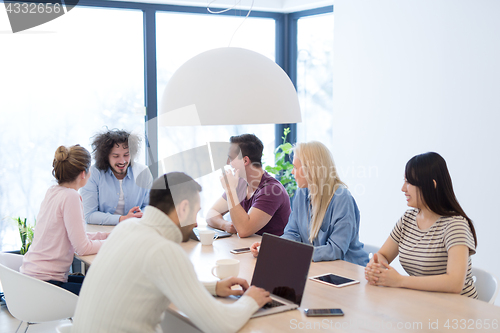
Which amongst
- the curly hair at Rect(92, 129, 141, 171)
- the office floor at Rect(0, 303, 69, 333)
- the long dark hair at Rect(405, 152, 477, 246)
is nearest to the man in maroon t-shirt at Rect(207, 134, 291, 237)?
the curly hair at Rect(92, 129, 141, 171)

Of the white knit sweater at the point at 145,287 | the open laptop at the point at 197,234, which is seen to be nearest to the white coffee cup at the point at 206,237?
the open laptop at the point at 197,234

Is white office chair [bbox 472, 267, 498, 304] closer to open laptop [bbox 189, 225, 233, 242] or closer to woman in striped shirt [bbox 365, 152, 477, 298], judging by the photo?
woman in striped shirt [bbox 365, 152, 477, 298]

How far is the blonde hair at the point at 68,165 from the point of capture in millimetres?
2398

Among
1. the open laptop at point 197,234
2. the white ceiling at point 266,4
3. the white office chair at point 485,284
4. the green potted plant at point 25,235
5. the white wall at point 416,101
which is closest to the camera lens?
the white office chair at point 485,284

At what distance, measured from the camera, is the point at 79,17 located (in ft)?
13.0

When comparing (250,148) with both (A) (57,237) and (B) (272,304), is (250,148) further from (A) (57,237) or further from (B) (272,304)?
(B) (272,304)

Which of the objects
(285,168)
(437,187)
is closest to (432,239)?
(437,187)

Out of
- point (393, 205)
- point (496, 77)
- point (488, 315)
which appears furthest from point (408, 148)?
point (488, 315)

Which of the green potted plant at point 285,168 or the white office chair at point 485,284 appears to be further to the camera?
the green potted plant at point 285,168

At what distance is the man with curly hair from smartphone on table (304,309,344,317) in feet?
5.65

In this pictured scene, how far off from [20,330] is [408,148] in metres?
2.97

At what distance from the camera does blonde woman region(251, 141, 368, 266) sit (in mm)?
2289

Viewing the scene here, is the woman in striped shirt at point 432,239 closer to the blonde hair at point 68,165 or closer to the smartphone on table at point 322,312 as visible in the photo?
the smartphone on table at point 322,312

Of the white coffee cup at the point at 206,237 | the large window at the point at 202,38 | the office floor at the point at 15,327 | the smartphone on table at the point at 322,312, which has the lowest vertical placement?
the office floor at the point at 15,327
